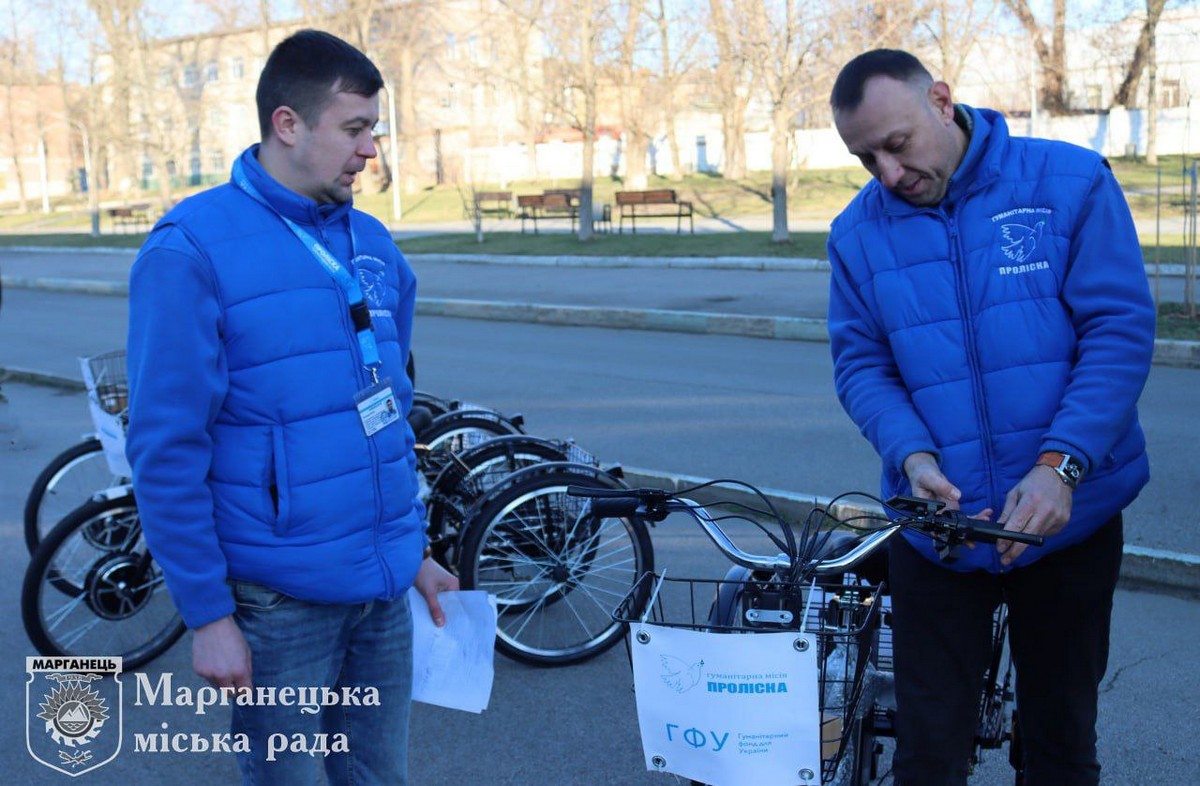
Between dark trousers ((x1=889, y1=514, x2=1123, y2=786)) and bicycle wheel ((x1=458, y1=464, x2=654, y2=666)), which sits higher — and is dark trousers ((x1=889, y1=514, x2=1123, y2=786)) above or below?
above

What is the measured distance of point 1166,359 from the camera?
11047mm

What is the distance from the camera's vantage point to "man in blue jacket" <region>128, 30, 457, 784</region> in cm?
240

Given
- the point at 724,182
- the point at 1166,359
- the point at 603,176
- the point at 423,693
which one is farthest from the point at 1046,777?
the point at 603,176

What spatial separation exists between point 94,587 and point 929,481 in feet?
12.1

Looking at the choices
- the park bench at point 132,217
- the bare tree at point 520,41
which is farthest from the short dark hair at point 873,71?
the park bench at point 132,217

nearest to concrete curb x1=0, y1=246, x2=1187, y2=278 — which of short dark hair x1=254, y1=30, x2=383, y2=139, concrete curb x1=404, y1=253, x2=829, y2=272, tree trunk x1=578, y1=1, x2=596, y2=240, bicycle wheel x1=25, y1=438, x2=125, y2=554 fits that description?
concrete curb x1=404, y1=253, x2=829, y2=272

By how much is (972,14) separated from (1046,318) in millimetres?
26275

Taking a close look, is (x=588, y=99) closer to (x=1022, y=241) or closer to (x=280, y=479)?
(x=1022, y=241)

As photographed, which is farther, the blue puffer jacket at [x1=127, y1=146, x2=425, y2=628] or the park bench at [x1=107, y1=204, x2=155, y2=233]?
the park bench at [x1=107, y1=204, x2=155, y2=233]

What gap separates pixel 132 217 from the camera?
45.6 m

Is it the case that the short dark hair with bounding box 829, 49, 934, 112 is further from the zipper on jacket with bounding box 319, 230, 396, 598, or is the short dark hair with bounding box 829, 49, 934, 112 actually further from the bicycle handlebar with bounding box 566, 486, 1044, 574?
the zipper on jacket with bounding box 319, 230, 396, 598

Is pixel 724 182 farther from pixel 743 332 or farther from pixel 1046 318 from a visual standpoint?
pixel 1046 318

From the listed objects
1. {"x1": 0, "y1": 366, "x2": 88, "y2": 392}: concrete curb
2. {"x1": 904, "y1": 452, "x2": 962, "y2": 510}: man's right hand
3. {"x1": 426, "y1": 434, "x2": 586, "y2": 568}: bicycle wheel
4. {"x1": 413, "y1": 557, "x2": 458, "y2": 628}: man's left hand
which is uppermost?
{"x1": 904, "y1": 452, "x2": 962, "y2": 510}: man's right hand

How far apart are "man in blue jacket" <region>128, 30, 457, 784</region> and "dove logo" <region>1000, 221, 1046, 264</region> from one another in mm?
1377
